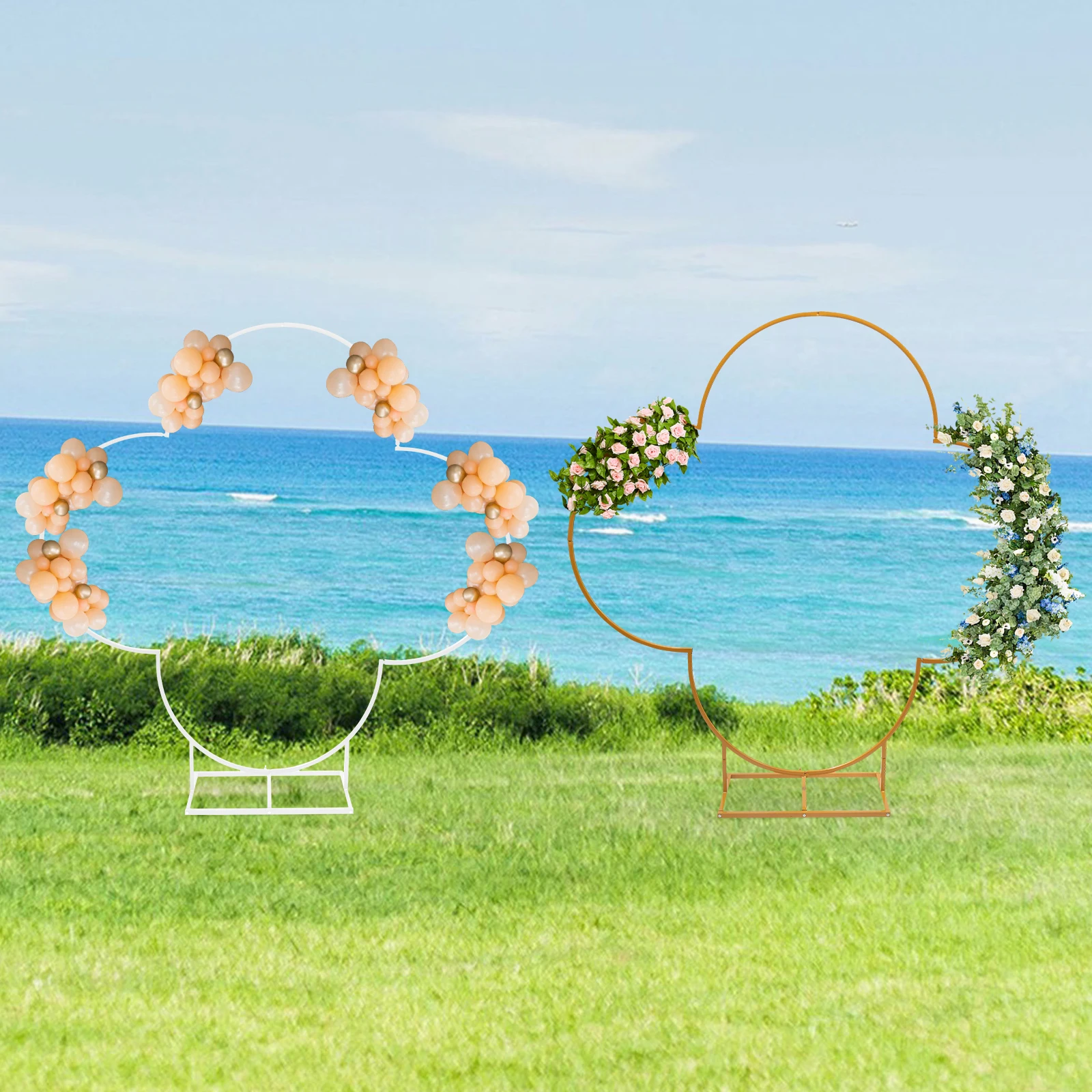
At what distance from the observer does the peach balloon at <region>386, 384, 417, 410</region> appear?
7.67 m

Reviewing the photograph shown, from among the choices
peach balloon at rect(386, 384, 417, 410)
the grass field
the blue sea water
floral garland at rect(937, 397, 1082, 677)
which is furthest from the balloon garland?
the blue sea water

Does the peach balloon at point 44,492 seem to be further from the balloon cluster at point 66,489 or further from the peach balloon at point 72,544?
the peach balloon at point 72,544

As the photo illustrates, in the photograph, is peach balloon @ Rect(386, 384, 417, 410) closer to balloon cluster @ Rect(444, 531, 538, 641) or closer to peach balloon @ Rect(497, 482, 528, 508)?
peach balloon @ Rect(497, 482, 528, 508)

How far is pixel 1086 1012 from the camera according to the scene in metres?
5.03

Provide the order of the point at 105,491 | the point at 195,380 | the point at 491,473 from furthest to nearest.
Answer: the point at 105,491 → the point at 195,380 → the point at 491,473

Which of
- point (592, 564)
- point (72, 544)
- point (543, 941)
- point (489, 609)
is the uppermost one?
point (72, 544)

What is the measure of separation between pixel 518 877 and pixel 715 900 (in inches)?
36.3

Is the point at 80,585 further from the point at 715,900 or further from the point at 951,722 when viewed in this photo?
the point at 951,722

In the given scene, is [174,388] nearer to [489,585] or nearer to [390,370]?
[390,370]

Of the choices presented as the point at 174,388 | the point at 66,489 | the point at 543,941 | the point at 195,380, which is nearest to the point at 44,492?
the point at 66,489

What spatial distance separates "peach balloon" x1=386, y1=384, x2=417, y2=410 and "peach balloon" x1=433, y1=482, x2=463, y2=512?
1.53 ft

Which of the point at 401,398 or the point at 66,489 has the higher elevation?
the point at 401,398

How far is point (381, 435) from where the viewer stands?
7.54m

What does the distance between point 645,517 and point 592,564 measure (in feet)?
12.7
